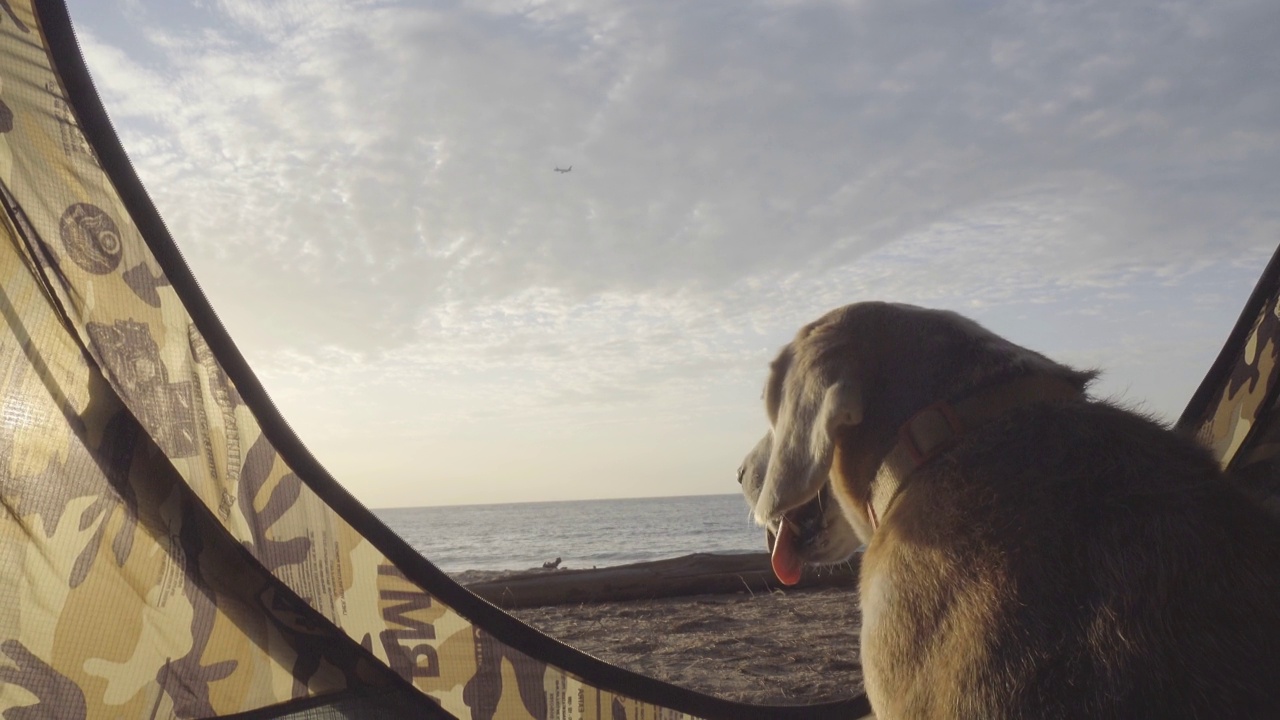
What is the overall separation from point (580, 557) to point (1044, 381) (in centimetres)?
2928

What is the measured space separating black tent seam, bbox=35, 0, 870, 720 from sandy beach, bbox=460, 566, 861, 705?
1.11m

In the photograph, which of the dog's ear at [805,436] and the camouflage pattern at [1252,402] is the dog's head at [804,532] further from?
the camouflage pattern at [1252,402]

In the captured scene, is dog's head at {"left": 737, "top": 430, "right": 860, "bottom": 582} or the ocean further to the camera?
the ocean

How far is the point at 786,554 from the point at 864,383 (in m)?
0.89

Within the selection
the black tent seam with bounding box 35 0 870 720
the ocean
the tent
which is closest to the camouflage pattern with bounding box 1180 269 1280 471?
the black tent seam with bounding box 35 0 870 720

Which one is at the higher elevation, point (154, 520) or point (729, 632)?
point (154, 520)

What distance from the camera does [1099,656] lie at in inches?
75.7

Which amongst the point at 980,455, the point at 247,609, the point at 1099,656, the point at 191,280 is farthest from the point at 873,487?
the point at 191,280

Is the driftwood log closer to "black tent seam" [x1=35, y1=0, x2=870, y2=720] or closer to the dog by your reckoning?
"black tent seam" [x1=35, y1=0, x2=870, y2=720]

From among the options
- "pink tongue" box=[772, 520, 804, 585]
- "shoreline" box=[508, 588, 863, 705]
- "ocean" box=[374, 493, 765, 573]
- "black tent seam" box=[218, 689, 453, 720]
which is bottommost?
"ocean" box=[374, 493, 765, 573]

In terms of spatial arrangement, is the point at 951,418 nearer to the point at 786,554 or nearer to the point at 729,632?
the point at 786,554

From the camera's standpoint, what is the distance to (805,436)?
2.85 metres

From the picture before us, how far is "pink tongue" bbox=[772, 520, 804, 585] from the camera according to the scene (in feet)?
10.8

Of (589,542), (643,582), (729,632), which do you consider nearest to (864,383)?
(729,632)
